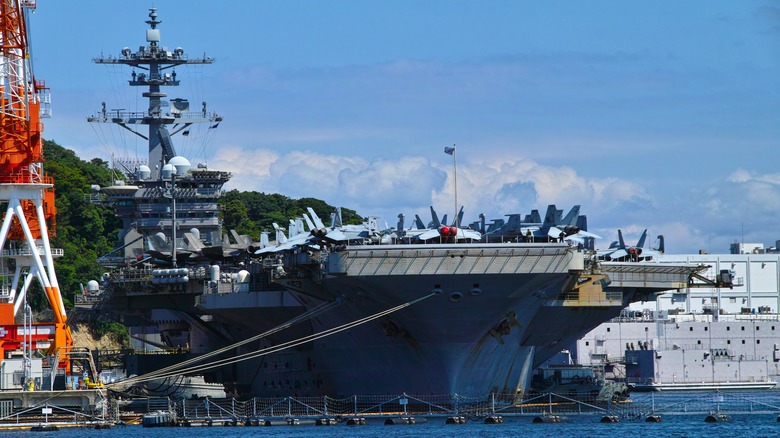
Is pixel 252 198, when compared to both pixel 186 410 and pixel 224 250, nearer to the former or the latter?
pixel 224 250

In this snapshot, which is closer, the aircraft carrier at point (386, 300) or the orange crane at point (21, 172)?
the aircraft carrier at point (386, 300)

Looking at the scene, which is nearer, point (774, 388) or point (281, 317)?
point (281, 317)

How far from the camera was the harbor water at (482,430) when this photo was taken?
41.1 m

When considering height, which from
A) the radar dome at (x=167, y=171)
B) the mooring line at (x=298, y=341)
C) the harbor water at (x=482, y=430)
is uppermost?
the radar dome at (x=167, y=171)

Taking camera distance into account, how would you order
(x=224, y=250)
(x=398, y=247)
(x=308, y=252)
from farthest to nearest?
(x=224, y=250)
(x=308, y=252)
(x=398, y=247)

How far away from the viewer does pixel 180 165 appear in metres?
67.1

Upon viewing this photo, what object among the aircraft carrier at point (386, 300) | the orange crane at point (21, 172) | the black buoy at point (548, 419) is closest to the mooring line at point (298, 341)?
the aircraft carrier at point (386, 300)

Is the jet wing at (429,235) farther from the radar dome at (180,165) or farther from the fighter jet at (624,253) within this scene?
the radar dome at (180,165)

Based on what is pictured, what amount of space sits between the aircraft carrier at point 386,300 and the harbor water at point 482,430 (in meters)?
2.47

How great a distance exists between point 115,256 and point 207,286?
16175 millimetres

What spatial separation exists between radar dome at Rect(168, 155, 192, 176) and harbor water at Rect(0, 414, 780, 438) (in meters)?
22.4

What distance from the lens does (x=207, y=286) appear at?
53031 millimetres

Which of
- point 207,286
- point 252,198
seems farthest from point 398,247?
point 252,198

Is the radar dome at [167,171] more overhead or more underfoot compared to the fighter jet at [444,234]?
more overhead
